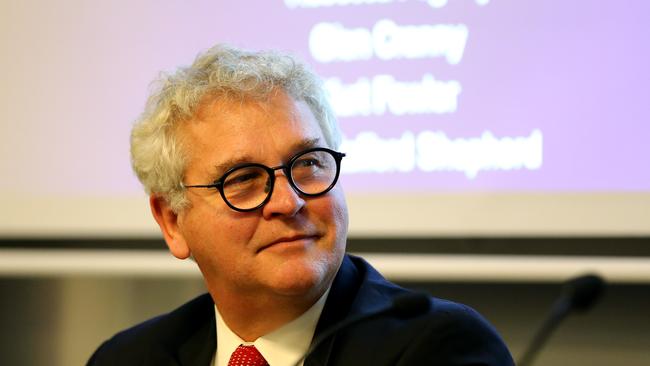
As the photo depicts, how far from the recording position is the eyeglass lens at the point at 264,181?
1853 millimetres

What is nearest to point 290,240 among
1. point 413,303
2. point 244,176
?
point 244,176

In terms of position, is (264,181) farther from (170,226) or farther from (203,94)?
(170,226)

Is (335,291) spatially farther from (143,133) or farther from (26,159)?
(26,159)

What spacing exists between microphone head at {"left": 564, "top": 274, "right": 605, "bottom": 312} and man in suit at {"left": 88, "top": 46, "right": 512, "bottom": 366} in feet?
1.59

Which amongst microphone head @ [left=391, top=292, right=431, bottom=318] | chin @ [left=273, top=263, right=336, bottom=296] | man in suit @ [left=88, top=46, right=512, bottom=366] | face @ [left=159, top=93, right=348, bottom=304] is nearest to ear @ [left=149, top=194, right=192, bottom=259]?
man in suit @ [left=88, top=46, right=512, bottom=366]

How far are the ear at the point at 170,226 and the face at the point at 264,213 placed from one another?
0.37 ft

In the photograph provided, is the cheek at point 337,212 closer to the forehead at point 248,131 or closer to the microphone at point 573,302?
the forehead at point 248,131

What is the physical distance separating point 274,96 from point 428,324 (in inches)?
22.1

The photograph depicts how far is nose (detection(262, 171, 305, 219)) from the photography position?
1.81 meters

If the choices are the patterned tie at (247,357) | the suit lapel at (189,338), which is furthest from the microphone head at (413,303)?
the suit lapel at (189,338)

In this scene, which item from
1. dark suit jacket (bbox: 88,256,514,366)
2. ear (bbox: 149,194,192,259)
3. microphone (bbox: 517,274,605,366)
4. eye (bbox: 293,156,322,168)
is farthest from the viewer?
ear (bbox: 149,194,192,259)

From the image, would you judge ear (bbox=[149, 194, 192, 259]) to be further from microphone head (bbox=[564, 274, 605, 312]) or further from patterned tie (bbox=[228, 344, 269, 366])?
microphone head (bbox=[564, 274, 605, 312])

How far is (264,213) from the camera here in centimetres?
183

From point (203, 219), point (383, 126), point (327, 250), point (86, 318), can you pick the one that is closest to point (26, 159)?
point (86, 318)
